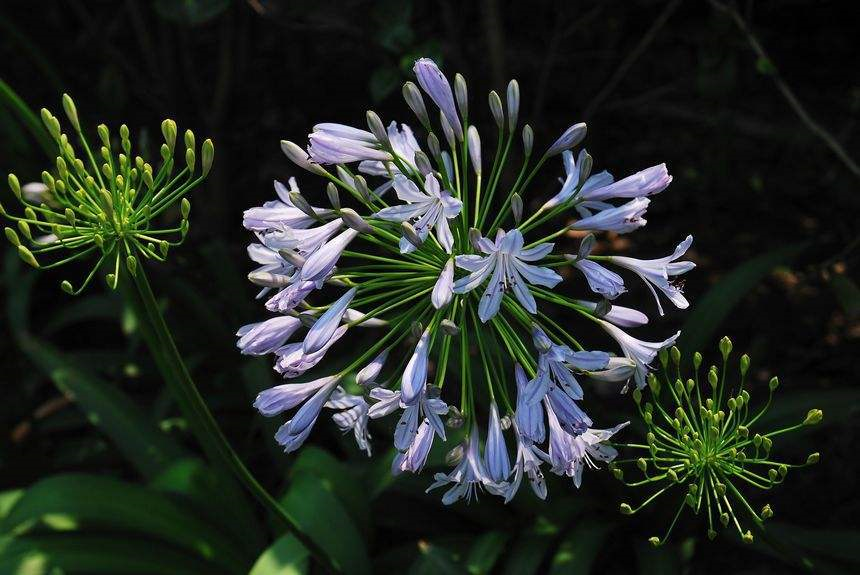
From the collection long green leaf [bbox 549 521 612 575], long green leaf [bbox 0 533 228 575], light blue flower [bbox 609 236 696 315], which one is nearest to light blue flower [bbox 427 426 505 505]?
light blue flower [bbox 609 236 696 315]

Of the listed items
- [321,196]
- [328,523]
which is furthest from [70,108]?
[321,196]

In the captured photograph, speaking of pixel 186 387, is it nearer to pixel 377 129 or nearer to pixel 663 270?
pixel 377 129

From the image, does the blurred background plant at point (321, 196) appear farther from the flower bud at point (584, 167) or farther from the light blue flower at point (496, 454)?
the flower bud at point (584, 167)

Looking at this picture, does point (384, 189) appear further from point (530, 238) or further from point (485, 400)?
point (530, 238)

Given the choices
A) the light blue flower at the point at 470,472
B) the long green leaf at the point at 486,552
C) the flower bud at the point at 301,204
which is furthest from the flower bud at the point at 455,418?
the long green leaf at the point at 486,552

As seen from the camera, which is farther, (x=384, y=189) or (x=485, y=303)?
(x=384, y=189)

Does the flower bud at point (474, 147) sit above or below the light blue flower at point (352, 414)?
above

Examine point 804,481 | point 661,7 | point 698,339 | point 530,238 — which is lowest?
point 804,481

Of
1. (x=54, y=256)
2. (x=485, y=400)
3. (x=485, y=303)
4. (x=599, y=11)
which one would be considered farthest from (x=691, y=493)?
(x=54, y=256)
